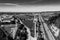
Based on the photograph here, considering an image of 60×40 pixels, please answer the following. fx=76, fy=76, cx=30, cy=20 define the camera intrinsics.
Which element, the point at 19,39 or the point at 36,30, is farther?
the point at 36,30

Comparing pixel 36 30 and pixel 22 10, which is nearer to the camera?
pixel 36 30

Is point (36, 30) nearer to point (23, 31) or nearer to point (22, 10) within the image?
point (23, 31)

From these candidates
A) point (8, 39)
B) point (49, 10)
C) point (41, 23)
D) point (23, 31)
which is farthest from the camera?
point (49, 10)

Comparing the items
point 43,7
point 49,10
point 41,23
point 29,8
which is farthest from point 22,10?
point 41,23

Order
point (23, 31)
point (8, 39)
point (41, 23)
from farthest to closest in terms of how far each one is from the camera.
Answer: point (41, 23) → point (23, 31) → point (8, 39)

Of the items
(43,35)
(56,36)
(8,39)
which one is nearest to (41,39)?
(43,35)

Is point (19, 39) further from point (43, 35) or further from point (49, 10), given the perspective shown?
point (49, 10)

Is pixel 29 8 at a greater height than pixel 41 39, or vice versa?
pixel 29 8

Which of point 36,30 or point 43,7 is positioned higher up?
point 43,7

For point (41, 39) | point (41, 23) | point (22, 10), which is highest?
point (22, 10)
